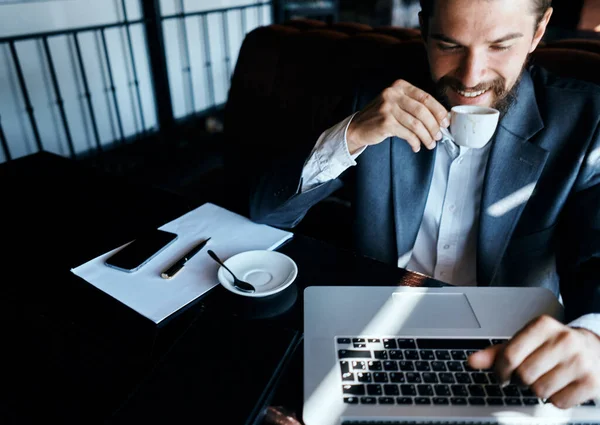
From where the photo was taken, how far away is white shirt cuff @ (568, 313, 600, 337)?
0.77 metres

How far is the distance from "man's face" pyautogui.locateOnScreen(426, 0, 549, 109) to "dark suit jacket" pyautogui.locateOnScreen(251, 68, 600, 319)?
0.09 meters

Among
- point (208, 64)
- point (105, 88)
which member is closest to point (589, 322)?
A: point (105, 88)

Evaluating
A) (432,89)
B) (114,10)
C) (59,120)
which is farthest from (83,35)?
(432,89)

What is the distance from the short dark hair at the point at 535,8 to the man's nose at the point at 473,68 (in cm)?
16

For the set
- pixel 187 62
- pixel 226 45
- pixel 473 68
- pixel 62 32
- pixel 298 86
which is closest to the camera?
pixel 473 68

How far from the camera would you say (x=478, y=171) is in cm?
127

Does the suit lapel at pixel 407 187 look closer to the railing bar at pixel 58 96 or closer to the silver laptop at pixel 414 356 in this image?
the silver laptop at pixel 414 356

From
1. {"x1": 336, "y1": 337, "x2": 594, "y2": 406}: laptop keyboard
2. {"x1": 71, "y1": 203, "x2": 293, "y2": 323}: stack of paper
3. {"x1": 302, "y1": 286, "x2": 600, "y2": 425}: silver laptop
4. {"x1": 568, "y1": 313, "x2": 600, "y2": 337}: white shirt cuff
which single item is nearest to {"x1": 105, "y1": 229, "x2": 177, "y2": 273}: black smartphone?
{"x1": 71, "y1": 203, "x2": 293, "y2": 323}: stack of paper

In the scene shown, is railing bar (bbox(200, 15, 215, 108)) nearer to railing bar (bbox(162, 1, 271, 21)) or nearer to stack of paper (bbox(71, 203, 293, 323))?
railing bar (bbox(162, 1, 271, 21))

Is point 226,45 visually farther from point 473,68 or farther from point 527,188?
point 527,188

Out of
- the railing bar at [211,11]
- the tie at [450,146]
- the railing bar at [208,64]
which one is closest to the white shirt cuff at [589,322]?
the tie at [450,146]

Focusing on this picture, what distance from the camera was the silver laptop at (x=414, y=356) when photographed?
2.14 ft

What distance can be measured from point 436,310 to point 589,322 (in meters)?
0.27

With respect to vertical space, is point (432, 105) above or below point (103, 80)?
above
